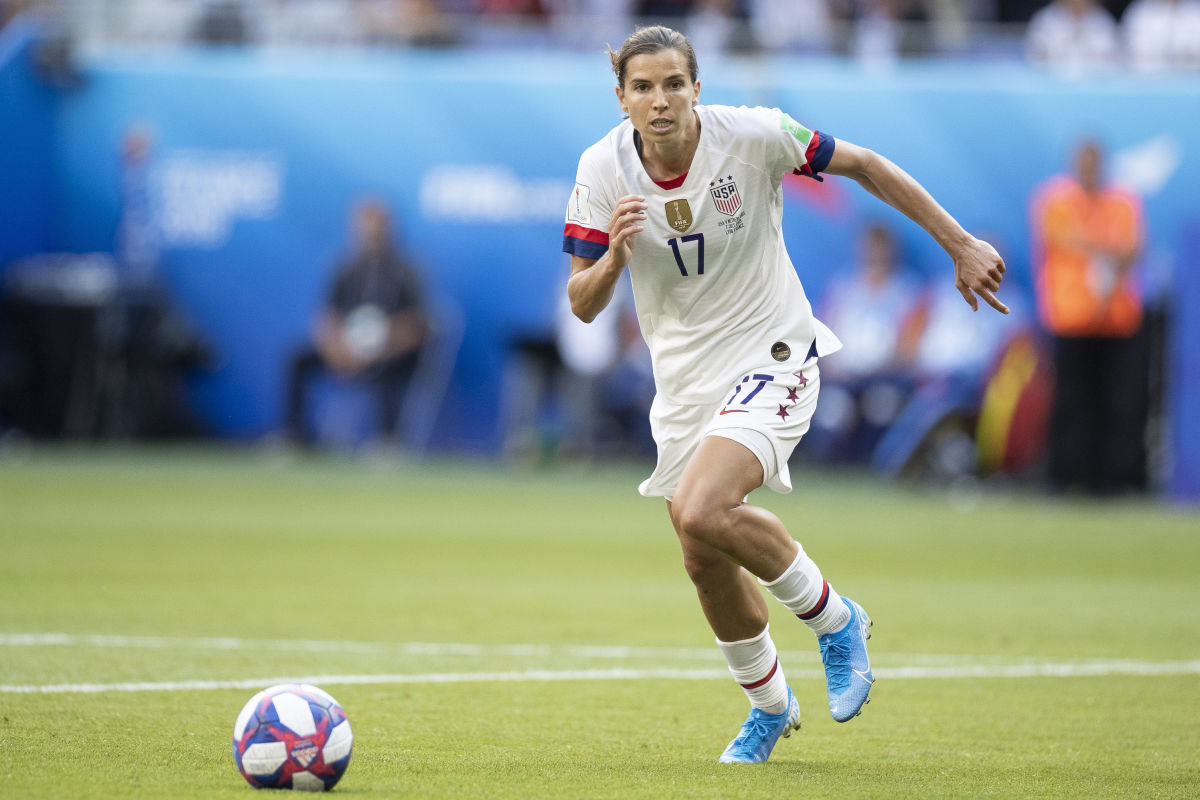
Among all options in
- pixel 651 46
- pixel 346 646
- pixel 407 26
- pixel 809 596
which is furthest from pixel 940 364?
pixel 651 46

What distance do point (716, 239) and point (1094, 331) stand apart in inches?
397

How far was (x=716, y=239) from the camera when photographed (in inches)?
231

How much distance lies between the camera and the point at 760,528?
5.53 m

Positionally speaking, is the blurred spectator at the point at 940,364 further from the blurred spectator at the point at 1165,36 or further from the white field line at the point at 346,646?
the white field line at the point at 346,646

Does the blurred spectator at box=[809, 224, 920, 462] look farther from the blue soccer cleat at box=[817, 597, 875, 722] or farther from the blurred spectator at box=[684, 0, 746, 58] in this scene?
the blue soccer cleat at box=[817, 597, 875, 722]

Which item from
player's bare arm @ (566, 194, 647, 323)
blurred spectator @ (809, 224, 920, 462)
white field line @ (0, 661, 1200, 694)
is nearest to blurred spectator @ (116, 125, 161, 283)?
blurred spectator @ (809, 224, 920, 462)

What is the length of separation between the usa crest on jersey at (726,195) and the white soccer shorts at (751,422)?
1.78 ft

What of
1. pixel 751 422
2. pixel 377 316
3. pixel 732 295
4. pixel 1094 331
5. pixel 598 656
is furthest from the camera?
pixel 377 316

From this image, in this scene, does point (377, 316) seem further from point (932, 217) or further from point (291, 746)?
point (291, 746)

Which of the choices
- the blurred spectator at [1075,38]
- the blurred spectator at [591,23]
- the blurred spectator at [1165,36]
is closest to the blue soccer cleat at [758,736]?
the blurred spectator at [1075,38]

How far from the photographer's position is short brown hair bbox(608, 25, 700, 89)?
5.71 m

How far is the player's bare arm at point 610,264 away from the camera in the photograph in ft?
17.7

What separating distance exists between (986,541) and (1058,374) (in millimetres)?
3291

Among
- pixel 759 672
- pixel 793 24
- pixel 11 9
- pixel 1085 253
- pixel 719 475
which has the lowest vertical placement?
pixel 1085 253
